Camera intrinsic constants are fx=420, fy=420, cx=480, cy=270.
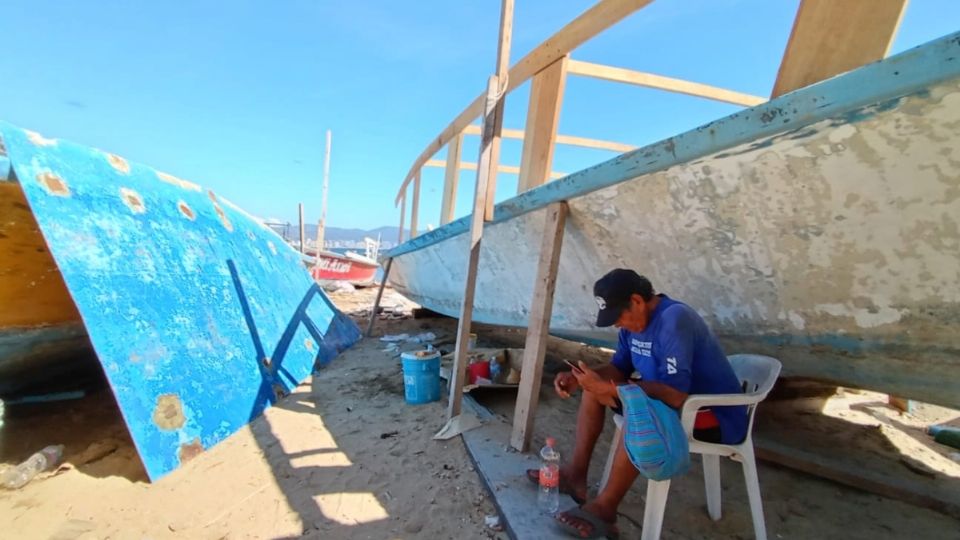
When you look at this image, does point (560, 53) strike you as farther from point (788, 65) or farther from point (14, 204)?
point (14, 204)

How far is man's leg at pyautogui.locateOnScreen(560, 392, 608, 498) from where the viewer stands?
6.90 ft

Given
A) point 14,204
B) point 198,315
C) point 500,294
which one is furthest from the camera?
point 500,294

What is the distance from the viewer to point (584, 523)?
1.74m

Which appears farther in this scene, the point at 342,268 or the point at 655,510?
the point at 342,268

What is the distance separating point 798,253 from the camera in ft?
5.38

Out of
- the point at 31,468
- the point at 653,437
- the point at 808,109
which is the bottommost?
the point at 31,468

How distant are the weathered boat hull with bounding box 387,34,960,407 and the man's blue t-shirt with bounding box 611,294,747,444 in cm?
36

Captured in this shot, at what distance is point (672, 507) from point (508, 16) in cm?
295

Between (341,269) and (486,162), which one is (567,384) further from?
(341,269)

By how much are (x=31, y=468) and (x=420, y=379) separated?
2217 mm

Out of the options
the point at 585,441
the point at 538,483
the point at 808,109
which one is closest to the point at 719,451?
the point at 585,441

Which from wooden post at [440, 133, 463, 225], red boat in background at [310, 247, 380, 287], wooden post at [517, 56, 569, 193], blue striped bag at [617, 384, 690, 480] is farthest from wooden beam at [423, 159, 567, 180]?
red boat in background at [310, 247, 380, 287]

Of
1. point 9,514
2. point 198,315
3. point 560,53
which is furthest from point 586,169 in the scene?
point 9,514

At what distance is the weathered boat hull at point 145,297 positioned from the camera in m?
2.24
